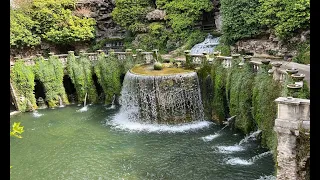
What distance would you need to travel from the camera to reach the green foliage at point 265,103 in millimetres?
12711

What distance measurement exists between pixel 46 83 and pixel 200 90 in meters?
10.6

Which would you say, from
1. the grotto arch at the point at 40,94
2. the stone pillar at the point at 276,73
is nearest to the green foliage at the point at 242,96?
the stone pillar at the point at 276,73

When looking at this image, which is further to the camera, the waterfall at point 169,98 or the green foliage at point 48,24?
the green foliage at point 48,24

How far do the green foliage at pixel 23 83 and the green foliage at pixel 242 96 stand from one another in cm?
1324

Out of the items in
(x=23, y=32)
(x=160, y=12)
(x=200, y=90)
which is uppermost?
(x=160, y=12)

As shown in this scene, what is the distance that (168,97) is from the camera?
60.1 ft

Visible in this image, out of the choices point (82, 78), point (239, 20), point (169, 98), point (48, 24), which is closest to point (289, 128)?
point (169, 98)

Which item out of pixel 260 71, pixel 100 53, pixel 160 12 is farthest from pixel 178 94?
pixel 160 12

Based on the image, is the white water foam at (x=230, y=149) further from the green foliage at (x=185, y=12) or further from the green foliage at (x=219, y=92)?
the green foliage at (x=185, y=12)

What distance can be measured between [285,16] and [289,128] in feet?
44.1

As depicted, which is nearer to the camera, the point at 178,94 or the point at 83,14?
the point at 178,94

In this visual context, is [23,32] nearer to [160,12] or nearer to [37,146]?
[160,12]

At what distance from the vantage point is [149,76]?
18.4 m

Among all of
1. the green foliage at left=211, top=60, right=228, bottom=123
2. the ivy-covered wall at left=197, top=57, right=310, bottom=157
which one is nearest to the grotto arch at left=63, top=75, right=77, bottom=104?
the ivy-covered wall at left=197, top=57, right=310, bottom=157
